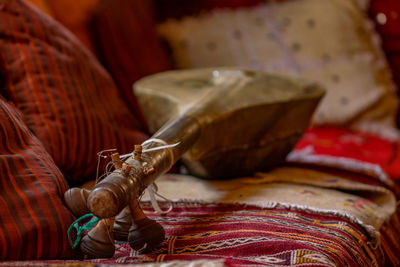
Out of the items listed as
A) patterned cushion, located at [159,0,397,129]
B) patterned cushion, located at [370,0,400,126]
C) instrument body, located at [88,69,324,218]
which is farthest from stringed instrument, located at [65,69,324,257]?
patterned cushion, located at [370,0,400,126]

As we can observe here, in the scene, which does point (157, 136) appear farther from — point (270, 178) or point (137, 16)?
point (137, 16)

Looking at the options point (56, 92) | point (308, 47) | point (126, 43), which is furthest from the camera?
point (308, 47)

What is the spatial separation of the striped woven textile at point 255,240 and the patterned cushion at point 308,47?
0.82 metres

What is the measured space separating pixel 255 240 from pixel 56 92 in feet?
1.67

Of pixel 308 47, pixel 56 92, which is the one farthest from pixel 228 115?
pixel 308 47

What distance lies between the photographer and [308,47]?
5.83 ft

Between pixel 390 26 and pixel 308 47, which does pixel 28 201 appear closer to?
pixel 308 47

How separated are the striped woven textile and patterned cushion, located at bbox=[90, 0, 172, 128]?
65cm

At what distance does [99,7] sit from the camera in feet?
5.12

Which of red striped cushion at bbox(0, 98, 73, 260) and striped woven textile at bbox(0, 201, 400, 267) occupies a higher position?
red striped cushion at bbox(0, 98, 73, 260)

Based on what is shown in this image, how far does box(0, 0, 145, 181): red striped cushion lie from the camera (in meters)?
0.98

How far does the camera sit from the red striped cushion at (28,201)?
66 centimetres

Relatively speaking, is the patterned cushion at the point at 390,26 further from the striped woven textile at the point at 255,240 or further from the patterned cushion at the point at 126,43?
the striped woven textile at the point at 255,240

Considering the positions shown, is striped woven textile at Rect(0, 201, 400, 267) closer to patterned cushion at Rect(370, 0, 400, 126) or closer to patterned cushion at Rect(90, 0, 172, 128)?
patterned cushion at Rect(90, 0, 172, 128)
